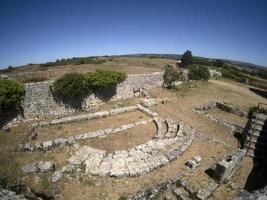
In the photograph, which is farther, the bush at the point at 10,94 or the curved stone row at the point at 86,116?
the curved stone row at the point at 86,116

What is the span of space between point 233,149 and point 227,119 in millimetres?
6368

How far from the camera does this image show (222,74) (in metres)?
48.5

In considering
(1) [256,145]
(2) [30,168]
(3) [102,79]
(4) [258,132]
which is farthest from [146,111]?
(2) [30,168]

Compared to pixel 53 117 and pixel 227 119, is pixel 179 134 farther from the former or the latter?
pixel 53 117

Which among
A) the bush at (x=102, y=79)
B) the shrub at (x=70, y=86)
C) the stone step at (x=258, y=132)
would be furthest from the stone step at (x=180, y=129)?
the shrub at (x=70, y=86)

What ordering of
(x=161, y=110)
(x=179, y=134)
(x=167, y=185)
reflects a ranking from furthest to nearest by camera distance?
(x=161, y=110)
(x=179, y=134)
(x=167, y=185)

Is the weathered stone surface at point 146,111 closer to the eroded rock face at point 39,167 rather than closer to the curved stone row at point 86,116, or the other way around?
the curved stone row at point 86,116

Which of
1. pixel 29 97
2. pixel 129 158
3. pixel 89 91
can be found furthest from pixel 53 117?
pixel 129 158

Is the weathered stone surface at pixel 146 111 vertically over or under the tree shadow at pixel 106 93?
under

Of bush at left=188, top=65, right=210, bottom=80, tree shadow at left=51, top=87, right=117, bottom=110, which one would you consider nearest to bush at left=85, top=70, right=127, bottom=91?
tree shadow at left=51, top=87, right=117, bottom=110

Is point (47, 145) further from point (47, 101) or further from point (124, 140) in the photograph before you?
point (47, 101)

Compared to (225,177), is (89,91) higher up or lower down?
higher up

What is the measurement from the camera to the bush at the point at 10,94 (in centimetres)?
1647

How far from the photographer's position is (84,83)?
21.5 meters
